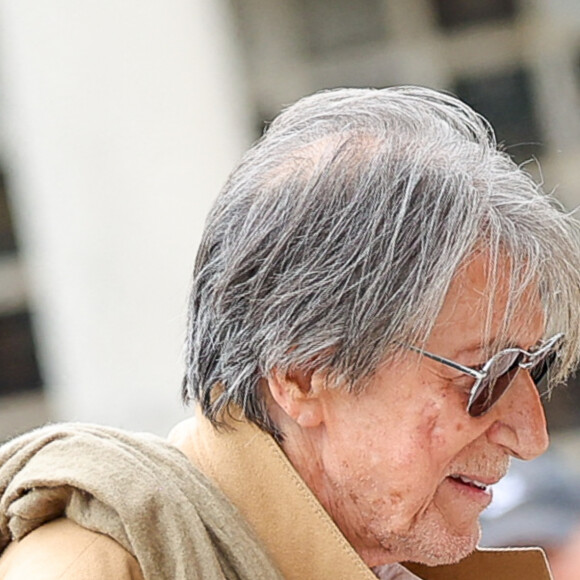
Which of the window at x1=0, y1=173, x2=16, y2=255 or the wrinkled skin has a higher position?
the wrinkled skin

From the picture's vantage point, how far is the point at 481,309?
2057mm

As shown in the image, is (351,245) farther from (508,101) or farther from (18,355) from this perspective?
(18,355)

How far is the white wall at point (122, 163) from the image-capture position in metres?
5.84

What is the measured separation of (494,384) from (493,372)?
0.08ft

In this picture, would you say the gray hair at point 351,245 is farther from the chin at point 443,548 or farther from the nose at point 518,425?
the chin at point 443,548

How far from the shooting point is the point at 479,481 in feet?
7.06

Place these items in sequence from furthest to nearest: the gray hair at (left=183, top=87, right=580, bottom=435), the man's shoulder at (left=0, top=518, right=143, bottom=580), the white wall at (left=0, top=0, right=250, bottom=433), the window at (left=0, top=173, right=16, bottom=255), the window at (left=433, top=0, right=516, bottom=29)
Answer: the window at (left=0, top=173, right=16, bottom=255), the window at (left=433, top=0, right=516, bottom=29), the white wall at (left=0, top=0, right=250, bottom=433), the gray hair at (left=183, top=87, right=580, bottom=435), the man's shoulder at (left=0, top=518, right=143, bottom=580)

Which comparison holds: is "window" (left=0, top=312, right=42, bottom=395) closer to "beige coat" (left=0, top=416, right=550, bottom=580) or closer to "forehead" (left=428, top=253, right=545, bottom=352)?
"beige coat" (left=0, top=416, right=550, bottom=580)

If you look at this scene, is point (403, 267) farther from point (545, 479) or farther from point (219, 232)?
point (545, 479)

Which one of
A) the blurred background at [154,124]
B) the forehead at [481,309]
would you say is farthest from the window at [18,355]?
the forehead at [481,309]

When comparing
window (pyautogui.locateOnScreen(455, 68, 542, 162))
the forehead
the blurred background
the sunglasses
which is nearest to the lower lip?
the sunglasses

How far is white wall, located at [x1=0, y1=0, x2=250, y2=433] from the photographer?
5844 millimetres

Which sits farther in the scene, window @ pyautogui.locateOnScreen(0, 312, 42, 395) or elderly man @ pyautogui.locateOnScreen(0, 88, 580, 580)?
window @ pyautogui.locateOnScreen(0, 312, 42, 395)

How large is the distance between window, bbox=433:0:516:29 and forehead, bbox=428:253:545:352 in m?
4.42
